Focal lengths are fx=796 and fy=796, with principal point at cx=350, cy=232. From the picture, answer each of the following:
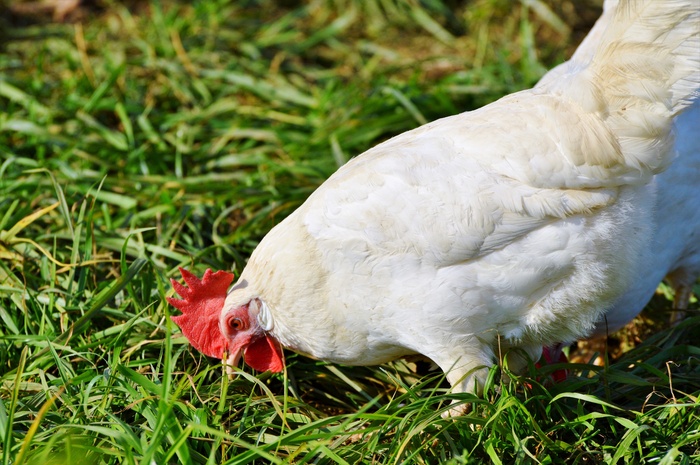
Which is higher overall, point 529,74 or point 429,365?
point 529,74

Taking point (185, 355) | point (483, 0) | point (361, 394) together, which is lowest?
point (361, 394)

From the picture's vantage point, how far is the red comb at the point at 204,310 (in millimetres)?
2994

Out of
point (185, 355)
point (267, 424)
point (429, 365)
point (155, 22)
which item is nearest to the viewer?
point (267, 424)

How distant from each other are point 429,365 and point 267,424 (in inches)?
35.4

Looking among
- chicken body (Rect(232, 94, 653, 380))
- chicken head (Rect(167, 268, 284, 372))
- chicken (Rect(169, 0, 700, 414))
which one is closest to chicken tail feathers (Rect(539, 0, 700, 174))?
chicken (Rect(169, 0, 700, 414))

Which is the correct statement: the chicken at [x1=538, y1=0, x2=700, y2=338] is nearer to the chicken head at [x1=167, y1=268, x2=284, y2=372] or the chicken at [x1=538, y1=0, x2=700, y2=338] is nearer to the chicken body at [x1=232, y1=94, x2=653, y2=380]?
the chicken body at [x1=232, y1=94, x2=653, y2=380]

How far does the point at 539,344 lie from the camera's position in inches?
114

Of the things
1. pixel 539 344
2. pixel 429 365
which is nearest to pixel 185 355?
pixel 429 365

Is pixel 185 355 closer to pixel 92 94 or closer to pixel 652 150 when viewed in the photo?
pixel 652 150

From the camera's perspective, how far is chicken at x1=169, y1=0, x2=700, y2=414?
8.63ft

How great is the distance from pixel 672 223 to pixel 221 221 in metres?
2.11

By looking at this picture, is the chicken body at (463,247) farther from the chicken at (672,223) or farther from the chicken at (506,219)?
the chicken at (672,223)

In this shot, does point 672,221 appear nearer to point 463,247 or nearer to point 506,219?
point 506,219

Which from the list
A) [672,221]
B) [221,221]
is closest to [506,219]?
[672,221]
